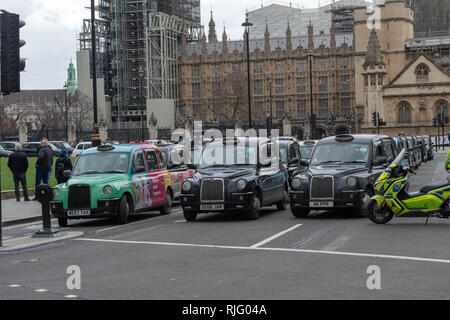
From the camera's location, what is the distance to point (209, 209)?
1683 cm

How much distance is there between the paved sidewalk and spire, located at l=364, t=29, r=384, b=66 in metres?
73.0

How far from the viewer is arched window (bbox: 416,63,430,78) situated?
91688 millimetres

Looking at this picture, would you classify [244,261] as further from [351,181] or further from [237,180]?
[351,181]

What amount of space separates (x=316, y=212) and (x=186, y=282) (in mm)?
10000

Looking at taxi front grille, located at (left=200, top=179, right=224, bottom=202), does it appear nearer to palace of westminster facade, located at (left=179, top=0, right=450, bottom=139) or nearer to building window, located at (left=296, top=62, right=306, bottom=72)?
palace of westminster facade, located at (left=179, top=0, right=450, bottom=139)

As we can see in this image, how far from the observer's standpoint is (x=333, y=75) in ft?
363

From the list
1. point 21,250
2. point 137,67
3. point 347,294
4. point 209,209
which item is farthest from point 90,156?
point 137,67

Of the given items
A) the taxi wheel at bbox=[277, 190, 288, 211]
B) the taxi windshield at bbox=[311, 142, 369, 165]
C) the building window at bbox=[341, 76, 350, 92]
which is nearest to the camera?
the taxi windshield at bbox=[311, 142, 369, 165]

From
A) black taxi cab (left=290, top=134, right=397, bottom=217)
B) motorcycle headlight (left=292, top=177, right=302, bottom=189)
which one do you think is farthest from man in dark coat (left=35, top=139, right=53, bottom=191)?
motorcycle headlight (left=292, top=177, right=302, bottom=189)

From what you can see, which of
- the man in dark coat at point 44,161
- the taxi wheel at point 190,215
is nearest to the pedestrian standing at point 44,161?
the man in dark coat at point 44,161

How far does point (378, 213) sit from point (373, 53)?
3123 inches

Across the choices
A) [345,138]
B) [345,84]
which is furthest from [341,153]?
[345,84]

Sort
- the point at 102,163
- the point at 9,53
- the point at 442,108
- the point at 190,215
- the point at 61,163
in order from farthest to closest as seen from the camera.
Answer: the point at 442,108 → the point at 61,163 → the point at 102,163 → the point at 190,215 → the point at 9,53

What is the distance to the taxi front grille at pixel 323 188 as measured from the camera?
16.5 metres
